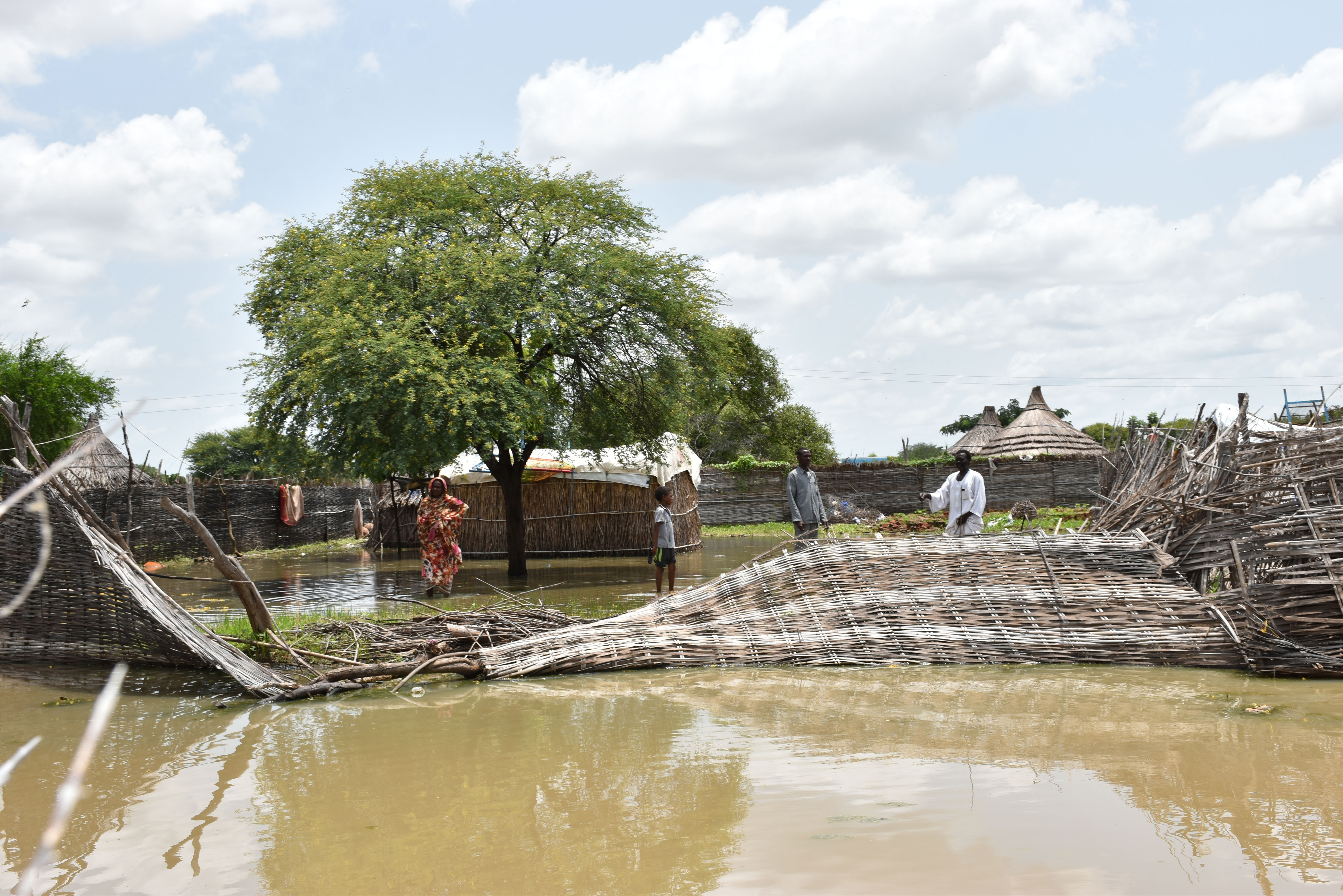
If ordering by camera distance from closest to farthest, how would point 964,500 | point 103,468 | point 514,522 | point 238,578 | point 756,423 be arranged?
point 238,578, point 964,500, point 514,522, point 103,468, point 756,423

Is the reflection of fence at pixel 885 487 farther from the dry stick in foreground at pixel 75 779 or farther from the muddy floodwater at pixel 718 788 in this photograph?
the dry stick in foreground at pixel 75 779

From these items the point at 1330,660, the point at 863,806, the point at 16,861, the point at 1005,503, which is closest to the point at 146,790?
the point at 16,861

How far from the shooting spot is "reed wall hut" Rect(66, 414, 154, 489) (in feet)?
55.4

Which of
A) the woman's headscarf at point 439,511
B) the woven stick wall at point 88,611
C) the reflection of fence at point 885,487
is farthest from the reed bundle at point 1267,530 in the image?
the reflection of fence at point 885,487

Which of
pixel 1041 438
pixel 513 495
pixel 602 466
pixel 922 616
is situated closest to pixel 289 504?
pixel 602 466

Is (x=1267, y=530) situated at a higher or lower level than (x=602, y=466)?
lower

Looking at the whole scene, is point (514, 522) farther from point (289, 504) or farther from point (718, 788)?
point (718, 788)

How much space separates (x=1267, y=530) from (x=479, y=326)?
375 inches

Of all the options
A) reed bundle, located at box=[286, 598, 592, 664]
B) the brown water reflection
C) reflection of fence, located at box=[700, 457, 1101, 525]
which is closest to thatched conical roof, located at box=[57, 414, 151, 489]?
reed bundle, located at box=[286, 598, 592, 664]

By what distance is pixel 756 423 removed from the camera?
127 feet

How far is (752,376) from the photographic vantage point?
38438 mm

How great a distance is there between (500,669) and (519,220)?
9.01m

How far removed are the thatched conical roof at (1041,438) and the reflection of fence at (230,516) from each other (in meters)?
20.7

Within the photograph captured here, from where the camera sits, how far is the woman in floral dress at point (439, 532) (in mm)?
11617
